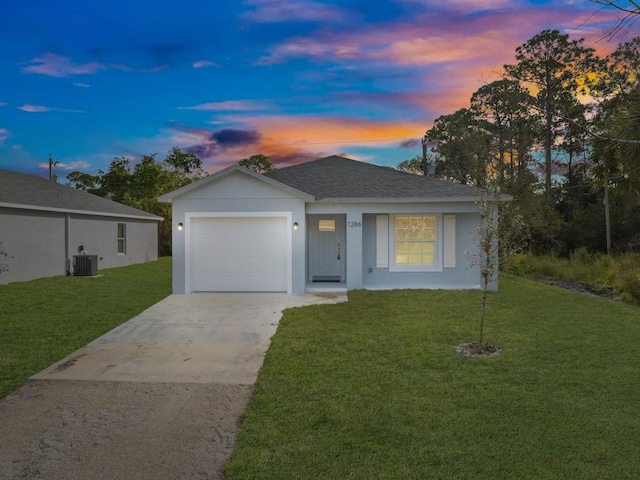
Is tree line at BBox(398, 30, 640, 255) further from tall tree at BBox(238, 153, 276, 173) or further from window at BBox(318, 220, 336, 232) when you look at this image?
tall tree at BBox(238, 153, 276, 173)

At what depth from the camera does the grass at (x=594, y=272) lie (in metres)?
11.9

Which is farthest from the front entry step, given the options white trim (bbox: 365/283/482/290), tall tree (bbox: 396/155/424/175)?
tall tree (bbox: 396/155/424/175)

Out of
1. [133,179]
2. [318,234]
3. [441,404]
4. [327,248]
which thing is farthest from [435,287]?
[133,179]

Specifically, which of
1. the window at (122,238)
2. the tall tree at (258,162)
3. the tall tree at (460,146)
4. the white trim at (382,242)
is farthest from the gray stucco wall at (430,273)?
the tall tree at (258,162)

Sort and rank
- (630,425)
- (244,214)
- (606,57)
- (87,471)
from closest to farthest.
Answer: (87,471) → (630,425) → (244,214) → (606,57)

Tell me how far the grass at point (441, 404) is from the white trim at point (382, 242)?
15.9ft

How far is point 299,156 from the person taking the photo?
3428 cm

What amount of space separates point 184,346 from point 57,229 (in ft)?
43.3

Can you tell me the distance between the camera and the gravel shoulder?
11.4ft

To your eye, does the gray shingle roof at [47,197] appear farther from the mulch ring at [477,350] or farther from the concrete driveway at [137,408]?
the mulch ring at [477,350]

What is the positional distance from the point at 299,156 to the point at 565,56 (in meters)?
18.4

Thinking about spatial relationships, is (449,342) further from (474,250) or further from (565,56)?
(565,56)

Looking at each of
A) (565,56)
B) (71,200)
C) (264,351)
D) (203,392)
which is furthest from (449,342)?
(565,56)

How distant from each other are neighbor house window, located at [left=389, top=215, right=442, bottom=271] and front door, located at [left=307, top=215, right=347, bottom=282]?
5.33 ft
